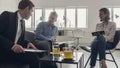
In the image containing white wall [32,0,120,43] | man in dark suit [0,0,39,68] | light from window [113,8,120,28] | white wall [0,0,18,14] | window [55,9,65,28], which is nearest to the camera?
man in dark suit [0,0,39,68]

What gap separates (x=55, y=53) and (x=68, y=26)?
658 cm

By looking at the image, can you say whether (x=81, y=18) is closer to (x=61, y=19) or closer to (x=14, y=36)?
(x=61, y=19)

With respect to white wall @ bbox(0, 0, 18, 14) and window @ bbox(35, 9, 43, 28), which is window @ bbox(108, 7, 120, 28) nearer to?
window @ bbox(35, 9, 43, 28)

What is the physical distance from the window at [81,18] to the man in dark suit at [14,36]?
7.21 meters

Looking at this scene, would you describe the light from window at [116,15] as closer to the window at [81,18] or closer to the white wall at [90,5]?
the white wall at [90,5]

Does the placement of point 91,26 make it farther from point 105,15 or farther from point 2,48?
point 2,48

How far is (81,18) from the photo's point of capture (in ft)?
32.3

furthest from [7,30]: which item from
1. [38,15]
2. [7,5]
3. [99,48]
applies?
[38,15]

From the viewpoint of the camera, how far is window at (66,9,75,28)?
9.88 m

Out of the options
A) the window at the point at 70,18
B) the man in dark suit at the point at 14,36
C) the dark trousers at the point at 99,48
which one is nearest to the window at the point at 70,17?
the window at the point at 70,18

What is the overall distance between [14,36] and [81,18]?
24.6 feet

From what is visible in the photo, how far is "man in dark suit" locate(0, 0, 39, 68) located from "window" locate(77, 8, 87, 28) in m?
7.21

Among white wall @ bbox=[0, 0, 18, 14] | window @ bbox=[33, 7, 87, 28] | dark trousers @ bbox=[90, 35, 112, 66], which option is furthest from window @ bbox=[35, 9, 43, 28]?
dark trousers @ bbox=[90, 35, 112, 66]

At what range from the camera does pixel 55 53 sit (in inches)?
132
